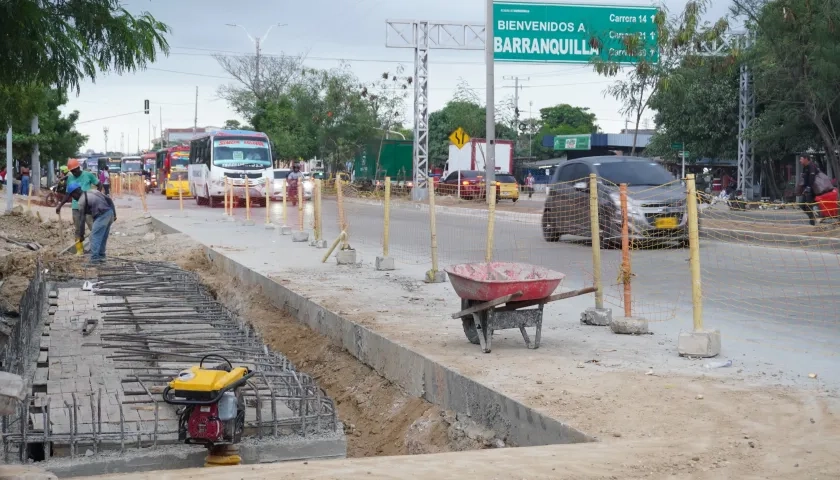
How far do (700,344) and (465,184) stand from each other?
98.7 ft

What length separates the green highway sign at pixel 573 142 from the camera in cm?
A: 7046

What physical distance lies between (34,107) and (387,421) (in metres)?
13.6

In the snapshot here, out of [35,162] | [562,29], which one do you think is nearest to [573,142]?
[35,162]

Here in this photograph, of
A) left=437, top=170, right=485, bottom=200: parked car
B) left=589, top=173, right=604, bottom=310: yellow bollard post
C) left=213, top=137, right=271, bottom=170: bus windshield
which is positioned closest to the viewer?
left=589, top=173, right=604, bottom=310: yellow bollard post

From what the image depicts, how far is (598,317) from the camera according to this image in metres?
9.30

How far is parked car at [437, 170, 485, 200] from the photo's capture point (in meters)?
38.6

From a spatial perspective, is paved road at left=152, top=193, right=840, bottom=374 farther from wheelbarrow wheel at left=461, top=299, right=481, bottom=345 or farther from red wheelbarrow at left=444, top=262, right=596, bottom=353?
wheelbarrow wheel at left=461, top=299, right=481, bottom=345

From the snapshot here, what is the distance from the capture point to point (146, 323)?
11.4 m

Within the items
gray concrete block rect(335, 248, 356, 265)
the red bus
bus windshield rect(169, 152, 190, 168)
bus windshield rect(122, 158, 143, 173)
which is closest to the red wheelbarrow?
gray concrete block rect(335, 248, 356, 265)

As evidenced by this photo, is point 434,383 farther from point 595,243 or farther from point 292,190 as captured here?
point 292,190

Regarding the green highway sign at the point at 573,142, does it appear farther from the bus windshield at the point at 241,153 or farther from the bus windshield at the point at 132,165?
the bus windshield at the point at 132,165

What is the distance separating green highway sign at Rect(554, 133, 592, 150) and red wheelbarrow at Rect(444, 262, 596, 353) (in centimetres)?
6292

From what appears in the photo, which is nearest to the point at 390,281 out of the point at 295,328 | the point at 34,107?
the point at 295,328

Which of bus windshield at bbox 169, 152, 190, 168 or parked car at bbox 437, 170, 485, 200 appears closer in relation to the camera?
parked car at bbox 437, 170, 485, 200
